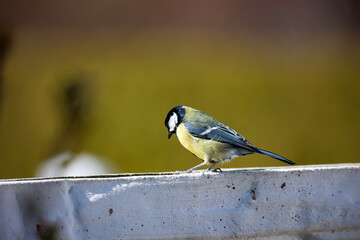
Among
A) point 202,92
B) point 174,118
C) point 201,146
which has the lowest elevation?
point 201,146

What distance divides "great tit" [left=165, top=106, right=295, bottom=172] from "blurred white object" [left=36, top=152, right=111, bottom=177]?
0.85 metres

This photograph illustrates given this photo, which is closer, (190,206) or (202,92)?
(190,206)

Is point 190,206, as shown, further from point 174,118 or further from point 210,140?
point 174,118

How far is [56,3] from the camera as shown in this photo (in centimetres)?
247

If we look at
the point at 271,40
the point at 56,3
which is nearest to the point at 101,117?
the point at 56,3

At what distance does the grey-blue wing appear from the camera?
1690 mm

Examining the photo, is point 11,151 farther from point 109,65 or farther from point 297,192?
point 297,192

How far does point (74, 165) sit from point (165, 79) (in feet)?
2.57

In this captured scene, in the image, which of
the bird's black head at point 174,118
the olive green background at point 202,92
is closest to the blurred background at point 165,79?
the olive green background at point 202,92

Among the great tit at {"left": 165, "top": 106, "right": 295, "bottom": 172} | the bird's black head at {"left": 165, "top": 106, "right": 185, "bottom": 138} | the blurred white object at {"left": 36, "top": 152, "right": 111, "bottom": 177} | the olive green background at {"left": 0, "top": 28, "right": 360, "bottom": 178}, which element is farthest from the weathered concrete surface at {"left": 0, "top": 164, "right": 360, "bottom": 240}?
the olive green background at {"left": 0, "top": 28, "right": 360, "bottom": 178}

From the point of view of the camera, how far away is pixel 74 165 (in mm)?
2477

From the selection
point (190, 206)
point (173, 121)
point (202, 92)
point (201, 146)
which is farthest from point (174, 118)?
point (202, 92)

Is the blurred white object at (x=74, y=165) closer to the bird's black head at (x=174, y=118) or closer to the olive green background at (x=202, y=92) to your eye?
the olive green background at (x=202, y=92)

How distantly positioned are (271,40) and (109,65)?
1046 mm
